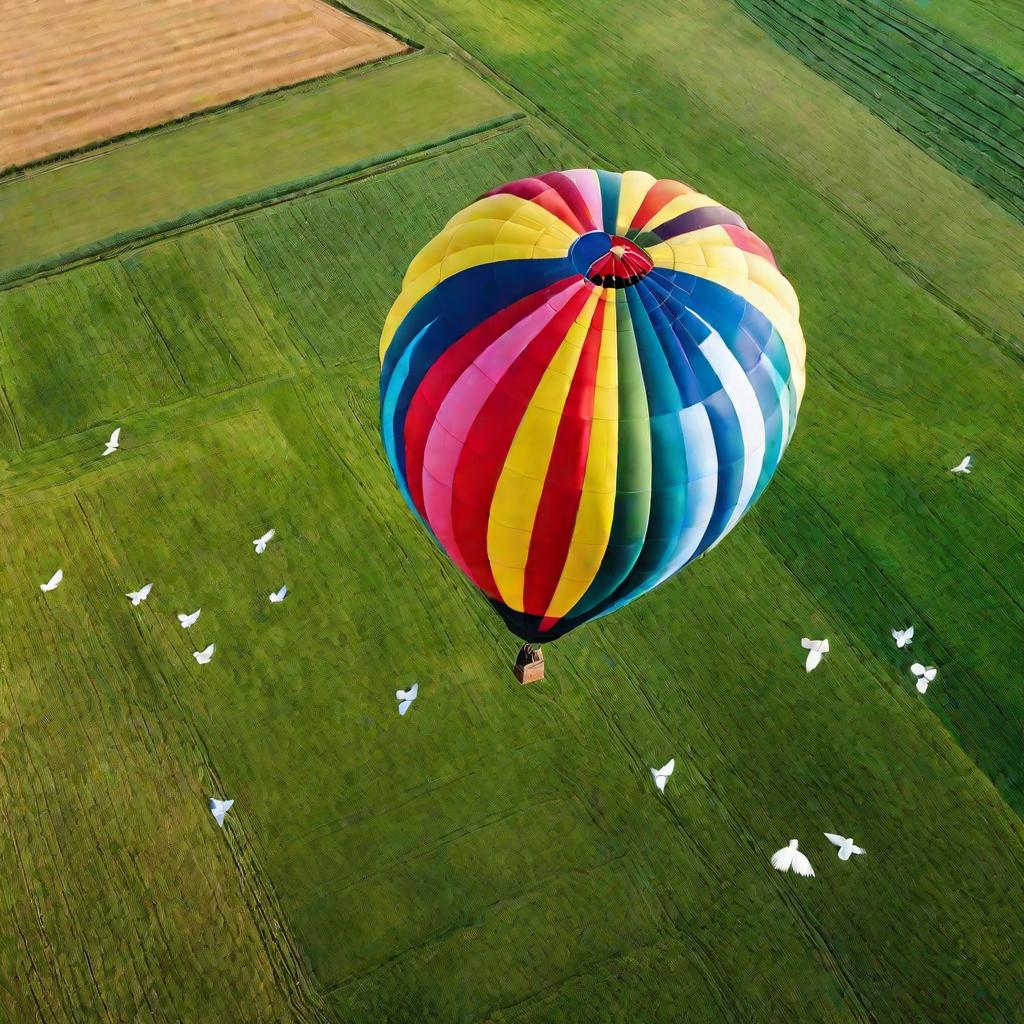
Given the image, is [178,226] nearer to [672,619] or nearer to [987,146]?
[672,619]

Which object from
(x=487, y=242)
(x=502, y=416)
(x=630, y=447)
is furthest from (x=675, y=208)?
(x=502, y=416)

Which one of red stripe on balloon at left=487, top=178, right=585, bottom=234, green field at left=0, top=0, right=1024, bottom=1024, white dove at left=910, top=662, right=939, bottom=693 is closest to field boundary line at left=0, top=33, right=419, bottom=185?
green field at left=0, top=0, right=1024, bottom=1024

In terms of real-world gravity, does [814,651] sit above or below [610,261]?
below

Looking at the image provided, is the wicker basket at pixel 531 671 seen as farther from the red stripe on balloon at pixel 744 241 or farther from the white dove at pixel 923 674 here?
the red stripe on balloon at pixel 744 241

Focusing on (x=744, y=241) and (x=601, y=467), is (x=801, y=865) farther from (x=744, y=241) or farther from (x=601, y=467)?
(x=744, y=241)

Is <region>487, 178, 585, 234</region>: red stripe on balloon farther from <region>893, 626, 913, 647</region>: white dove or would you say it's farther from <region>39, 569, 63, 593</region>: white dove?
<region>39, 569, 63, 593</region>: white dove

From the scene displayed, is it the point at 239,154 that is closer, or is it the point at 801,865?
the point at 801,865
